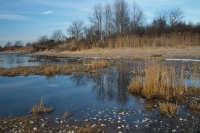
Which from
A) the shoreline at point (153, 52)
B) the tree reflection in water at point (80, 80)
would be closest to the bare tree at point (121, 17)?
the shoreline at point (153, 52)

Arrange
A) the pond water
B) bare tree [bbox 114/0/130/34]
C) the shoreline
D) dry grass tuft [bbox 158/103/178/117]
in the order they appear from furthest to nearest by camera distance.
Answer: bare tree [bbox 114/0/130/34], the shoreline, the pond water, dry grass tuft [bbox 158/103/178/117]

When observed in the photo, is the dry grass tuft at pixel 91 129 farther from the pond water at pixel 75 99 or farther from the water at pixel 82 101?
the pond water at pixel 75 99

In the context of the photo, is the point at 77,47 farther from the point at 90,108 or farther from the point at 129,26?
the point at 90,108

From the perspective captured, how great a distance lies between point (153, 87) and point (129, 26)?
4812 centimetres

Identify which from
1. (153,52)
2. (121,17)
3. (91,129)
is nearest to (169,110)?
(91,129)

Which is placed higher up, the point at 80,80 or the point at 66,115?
the point at 80,80

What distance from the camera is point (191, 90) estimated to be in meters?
8.10

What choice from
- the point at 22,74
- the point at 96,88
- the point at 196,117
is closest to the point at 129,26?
the point at 22,74

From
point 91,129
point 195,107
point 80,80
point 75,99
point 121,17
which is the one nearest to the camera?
point 91,129

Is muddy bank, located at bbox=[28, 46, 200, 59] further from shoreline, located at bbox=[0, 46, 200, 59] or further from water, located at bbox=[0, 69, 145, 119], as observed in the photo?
water, located at bbox=[0, 69, 145, 119]

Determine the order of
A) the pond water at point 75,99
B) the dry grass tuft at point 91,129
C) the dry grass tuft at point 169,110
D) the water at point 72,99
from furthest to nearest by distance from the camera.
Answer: the water at point 72,99, the pond water at point 75,99, the dry grass tuft at point 169,110, the dry grass tuft at point 91,129

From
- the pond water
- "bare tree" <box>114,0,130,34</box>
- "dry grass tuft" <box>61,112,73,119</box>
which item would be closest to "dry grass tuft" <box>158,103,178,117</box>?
the pond water

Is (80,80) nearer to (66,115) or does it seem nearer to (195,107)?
(66,115)

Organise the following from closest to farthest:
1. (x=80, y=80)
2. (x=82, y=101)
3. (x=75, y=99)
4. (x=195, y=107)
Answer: (x=195, y=107) → (x=82, y=101) → (x=75, y=99) → (x=80, y=80)
